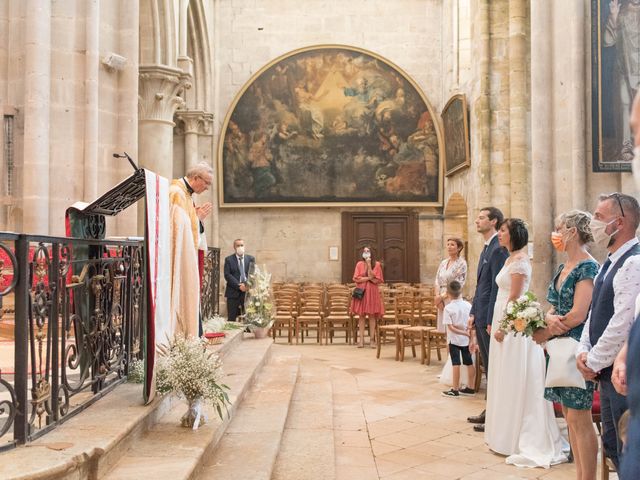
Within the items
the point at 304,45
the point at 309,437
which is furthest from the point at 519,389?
the point at 304,45

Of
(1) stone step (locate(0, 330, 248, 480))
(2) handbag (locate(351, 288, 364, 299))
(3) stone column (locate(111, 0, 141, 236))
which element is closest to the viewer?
(1) stone step (locate(0, 330, 248, 480))

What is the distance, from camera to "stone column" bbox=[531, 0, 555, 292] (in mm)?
9742

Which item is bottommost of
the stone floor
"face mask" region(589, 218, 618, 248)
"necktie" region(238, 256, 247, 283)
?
the stone floor

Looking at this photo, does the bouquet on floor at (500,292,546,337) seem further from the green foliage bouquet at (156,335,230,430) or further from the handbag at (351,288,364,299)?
the handbag at (351,288,364,299)

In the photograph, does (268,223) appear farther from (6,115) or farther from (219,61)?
(6,115)

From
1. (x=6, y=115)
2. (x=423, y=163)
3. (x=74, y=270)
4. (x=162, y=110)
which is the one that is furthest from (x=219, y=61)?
(x=74, y=270)

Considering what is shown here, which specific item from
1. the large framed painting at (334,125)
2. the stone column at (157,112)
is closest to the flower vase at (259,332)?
the stone column at (157,112)

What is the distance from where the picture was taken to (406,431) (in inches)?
258

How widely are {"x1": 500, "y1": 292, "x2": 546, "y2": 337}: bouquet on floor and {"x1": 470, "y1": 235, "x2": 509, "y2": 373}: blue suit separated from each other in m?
1.29

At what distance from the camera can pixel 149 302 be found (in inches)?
176

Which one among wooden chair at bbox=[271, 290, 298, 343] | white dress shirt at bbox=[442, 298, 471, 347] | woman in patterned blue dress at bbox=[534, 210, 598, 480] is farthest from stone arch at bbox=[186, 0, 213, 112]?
woman in patterned blue dress at bbox=[534, 210, 598, 480]

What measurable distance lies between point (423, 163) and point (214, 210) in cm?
581

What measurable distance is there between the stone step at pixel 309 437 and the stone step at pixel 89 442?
104 centimetres

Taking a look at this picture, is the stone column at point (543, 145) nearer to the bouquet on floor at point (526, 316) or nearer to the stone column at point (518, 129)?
the stone column at point (518, 129)
